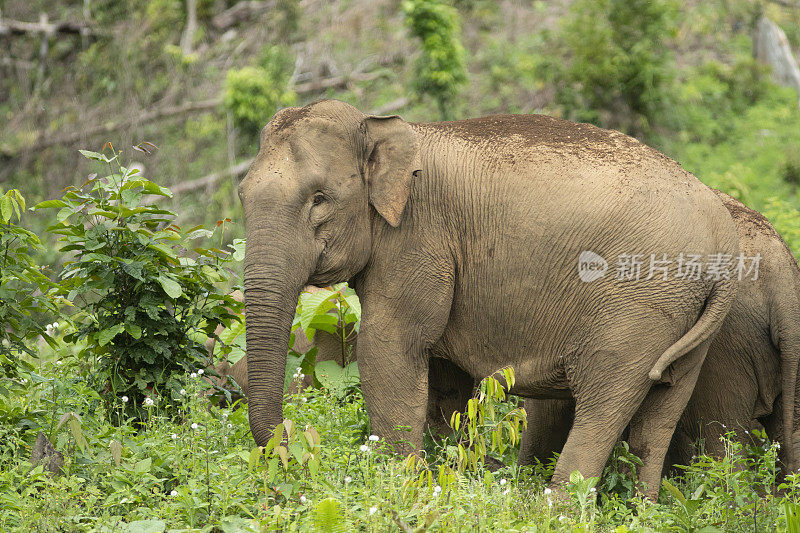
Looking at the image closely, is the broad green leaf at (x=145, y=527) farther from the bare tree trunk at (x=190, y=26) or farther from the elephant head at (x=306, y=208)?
the bare tree trunk at (x=190, y=26)

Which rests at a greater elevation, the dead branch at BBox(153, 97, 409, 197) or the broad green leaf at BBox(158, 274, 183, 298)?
the broad green leaf at BBox(158, 274, 183, 298)

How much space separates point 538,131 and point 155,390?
2861mm

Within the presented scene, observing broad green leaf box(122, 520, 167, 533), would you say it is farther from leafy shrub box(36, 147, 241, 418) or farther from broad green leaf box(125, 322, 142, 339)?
broad green leaf box(125, 322, 142, 339)

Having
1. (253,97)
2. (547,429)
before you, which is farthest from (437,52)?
(547,429)

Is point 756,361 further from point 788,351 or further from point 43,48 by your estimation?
point 43,48

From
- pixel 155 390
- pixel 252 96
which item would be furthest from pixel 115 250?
pixel 252 96

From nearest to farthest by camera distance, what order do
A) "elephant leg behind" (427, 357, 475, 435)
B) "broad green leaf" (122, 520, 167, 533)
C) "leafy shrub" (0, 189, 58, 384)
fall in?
"broad green leaf" (122, 520, 167, 533) → "leafy shrub" (0, 189, 58, 384) → "elephant leg behind" (427, 357, 475, 435)

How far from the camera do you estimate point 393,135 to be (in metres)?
5.46

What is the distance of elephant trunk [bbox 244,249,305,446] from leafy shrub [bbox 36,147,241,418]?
1.08m

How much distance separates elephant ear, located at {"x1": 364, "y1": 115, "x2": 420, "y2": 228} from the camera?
17.7 feet

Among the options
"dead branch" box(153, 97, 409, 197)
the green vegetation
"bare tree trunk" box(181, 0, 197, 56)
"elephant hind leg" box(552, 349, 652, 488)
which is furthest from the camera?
"bare tree trunk" box(181, 0, 197, 56)

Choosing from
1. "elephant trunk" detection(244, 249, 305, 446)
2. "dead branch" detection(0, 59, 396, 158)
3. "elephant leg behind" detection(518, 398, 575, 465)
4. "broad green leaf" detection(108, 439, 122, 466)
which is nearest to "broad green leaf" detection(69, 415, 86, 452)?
"broad green leaf" detection(108, 439, 122, 466)

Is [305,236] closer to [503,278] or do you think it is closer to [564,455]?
[503,278]

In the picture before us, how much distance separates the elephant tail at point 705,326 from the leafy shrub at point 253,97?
12037mm
